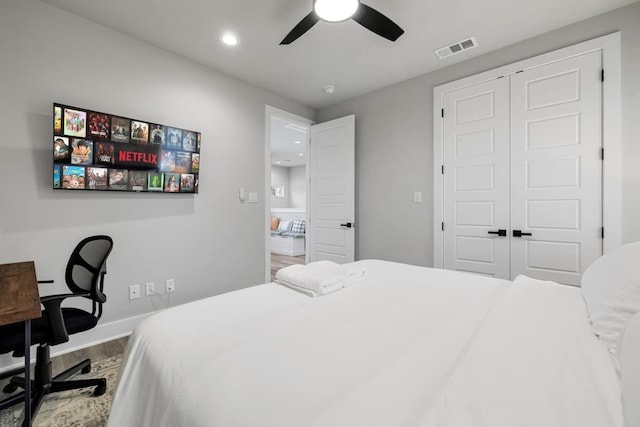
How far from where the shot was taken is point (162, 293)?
2615 mm

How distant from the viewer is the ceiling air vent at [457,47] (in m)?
2.48

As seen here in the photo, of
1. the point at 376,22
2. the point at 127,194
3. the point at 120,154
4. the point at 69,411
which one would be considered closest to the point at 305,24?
the point at 376,22

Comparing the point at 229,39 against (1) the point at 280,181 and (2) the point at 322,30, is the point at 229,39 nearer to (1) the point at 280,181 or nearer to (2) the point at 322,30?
(2) the point at 322,30

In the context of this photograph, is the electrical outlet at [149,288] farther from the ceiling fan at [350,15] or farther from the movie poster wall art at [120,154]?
the ceiling fan at [350,15]

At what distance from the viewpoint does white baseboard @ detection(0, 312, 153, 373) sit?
1.91 meters

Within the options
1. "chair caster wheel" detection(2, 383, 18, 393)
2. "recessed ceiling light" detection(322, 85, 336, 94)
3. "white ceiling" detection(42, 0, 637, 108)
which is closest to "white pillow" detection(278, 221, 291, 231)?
"recessed ceiling light" detection(322, 85, 336, 94)

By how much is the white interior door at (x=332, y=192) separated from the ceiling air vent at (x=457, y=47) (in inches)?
47.8

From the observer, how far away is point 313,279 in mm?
1459

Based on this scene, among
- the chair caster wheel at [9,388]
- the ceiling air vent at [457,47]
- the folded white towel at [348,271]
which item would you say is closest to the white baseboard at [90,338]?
the chair caster wheel at [9,388]

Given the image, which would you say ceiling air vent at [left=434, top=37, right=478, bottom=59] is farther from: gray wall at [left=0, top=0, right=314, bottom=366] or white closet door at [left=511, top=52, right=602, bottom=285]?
gray wall at [left=0, top=0, right=314, bottom=366]

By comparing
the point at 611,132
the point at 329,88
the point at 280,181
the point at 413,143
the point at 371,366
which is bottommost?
the point at 371,366

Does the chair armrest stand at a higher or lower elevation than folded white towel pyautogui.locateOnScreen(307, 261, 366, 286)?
lower

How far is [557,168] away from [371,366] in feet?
8.52

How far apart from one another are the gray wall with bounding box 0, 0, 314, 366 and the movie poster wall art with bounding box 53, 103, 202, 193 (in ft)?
0.44
